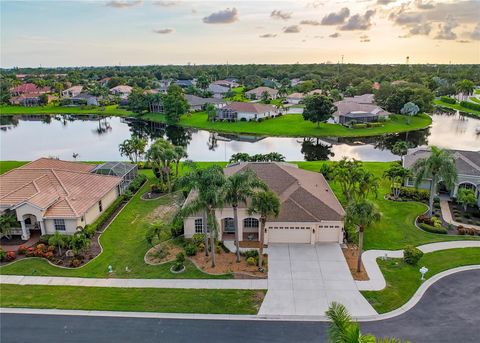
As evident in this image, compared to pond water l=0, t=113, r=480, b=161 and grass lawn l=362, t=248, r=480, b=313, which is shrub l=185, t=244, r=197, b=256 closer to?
grass lawn l=362, t=248, r=480, b=313

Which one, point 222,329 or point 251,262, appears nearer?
point 222,329

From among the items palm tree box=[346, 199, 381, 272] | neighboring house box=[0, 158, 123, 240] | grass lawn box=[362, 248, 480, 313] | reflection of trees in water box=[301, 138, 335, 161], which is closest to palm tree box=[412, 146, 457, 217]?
grass lawn box=[362, 248, 480, 313]

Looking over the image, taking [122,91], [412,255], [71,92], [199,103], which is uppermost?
[122,91]

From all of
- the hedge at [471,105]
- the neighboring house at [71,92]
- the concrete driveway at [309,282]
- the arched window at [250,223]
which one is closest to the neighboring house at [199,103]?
the neighboring house at [71,92]

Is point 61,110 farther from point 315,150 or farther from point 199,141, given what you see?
point 315,150

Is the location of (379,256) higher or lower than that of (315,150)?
higher

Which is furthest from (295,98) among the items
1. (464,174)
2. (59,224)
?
(59,224)
